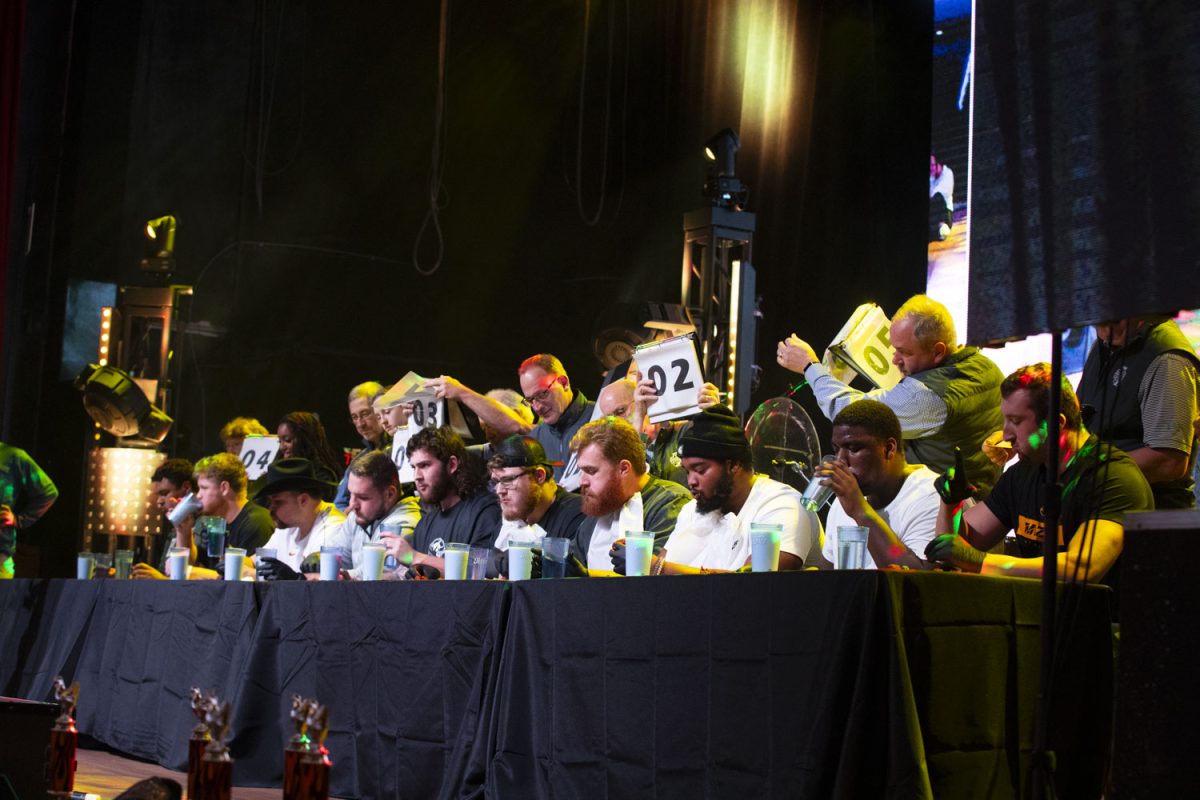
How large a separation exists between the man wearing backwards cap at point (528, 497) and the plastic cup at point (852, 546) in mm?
1759

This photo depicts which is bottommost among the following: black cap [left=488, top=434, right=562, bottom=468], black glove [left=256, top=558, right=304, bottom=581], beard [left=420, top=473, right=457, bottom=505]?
black glove [left=256, top=558, right=304, bottom=581]

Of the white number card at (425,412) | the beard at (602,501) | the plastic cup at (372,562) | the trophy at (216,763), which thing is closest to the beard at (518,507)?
the beard at (602,501)

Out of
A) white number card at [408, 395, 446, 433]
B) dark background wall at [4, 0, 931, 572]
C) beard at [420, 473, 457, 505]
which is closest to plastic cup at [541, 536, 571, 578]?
beard at [420, 473, 457, 505]

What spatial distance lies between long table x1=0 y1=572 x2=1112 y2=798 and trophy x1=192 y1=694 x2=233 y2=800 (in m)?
0.97

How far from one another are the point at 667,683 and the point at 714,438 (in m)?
1.27

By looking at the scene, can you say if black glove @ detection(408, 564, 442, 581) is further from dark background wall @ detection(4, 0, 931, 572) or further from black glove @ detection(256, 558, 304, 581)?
dark background wall @ detection(4, 0, 931, 572)

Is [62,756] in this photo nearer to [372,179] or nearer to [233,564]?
[233,564]

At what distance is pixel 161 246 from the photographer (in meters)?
8.10

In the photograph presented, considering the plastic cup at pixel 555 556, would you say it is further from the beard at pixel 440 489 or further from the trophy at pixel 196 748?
the beard at pixel 440 489

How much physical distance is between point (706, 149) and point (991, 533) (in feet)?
9.88

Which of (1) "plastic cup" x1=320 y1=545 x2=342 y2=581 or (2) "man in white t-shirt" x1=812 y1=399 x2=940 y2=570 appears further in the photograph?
(1) "plastic cup" x1=320 y1=545 x2=342 y2=581

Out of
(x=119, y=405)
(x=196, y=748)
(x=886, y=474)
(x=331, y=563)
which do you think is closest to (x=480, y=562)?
(x=331, y=563)

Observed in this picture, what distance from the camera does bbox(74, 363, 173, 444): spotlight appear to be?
25.2 ft

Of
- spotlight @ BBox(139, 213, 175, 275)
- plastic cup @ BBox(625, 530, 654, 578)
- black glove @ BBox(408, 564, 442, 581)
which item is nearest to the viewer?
plastic cup @ BBox(625, 530, 654, 578)
